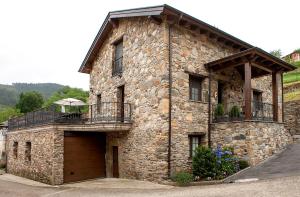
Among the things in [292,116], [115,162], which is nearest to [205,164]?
[115,162]

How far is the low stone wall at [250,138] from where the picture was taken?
1091 centimetres

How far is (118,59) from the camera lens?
1494 centimetres

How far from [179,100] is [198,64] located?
2.01 meters

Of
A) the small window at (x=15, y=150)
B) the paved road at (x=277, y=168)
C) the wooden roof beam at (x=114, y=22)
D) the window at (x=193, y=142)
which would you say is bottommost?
the small window at (x=15, y=150)

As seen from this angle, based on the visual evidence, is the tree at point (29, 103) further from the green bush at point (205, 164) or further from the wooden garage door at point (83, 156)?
the green bush at point (205, 164)

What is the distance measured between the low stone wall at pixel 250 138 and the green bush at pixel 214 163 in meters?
0.52

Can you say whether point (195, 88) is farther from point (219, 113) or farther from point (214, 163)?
point (214, 163)

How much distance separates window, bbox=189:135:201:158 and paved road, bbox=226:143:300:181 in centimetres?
230

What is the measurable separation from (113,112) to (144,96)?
279cm

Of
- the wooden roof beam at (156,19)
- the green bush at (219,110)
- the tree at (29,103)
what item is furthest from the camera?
the tree at (29,103)

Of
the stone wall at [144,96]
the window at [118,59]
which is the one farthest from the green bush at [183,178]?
the window at [118,59]

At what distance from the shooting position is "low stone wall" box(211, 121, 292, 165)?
10.9 meters

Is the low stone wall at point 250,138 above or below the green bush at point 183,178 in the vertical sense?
above

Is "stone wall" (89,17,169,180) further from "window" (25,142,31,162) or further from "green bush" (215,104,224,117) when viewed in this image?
"window" (25,142,31,162)
